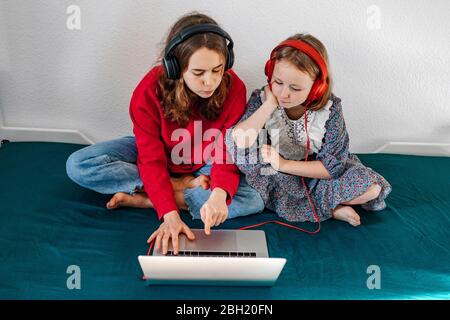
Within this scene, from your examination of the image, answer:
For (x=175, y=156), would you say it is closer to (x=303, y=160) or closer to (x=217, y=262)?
(x=303, y=160)

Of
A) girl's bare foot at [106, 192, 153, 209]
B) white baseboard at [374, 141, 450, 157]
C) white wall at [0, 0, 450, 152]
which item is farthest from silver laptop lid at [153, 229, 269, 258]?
white baseboard at [374, 141, 450, 157]

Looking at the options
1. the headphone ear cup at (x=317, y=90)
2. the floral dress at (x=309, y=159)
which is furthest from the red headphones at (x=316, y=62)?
the floral dress at (x=309, y=159)

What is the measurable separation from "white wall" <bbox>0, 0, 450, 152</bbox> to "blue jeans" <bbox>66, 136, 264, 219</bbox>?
0.35 metres

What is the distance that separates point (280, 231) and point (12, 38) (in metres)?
1.09

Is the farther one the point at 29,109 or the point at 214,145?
the point at 29,109

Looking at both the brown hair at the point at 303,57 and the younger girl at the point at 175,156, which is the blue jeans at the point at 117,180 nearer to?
the younger girl at the point at 175,156

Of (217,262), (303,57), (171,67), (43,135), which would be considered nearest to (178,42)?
(171,67)

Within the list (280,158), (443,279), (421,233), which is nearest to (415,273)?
(443,279)

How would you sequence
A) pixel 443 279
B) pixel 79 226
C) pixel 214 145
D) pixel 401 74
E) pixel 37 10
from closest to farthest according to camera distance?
pixel 443 279 < pixel 79 226 < pixel 214 145 < pixel 37 10 < pixel 401 74

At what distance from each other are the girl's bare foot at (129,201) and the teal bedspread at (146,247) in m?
0.03

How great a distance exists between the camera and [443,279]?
113cm
